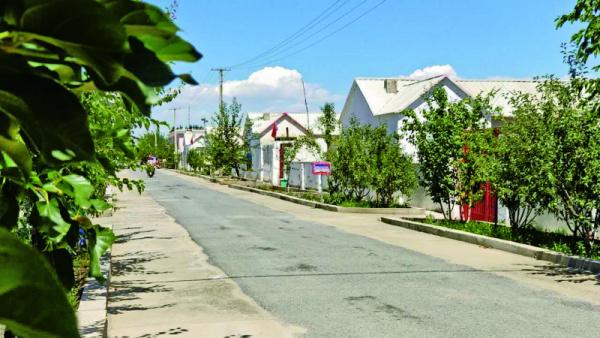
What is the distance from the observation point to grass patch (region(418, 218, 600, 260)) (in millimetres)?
11667

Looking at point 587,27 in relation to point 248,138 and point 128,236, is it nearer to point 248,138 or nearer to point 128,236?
point 128,236

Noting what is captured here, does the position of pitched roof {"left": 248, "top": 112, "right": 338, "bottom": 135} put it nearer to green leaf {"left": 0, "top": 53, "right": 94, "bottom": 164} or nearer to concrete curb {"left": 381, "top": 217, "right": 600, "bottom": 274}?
concrete curb {"left": 381, "top": 217, "right": 600, "bottom": 274}

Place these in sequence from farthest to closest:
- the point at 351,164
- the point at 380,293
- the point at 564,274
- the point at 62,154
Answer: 1. the point at 351,164
2. the point at 564,274
3. the point at 380,293
4. the point at 62,154

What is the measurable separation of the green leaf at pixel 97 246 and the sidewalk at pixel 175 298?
4859 millimetres

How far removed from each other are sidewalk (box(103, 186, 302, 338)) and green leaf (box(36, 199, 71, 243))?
5085 mm

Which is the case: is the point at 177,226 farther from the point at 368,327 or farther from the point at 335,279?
the point at 368,327

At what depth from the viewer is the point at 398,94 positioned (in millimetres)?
39812

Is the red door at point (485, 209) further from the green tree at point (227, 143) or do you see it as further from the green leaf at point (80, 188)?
the green tree at point (227, 143)

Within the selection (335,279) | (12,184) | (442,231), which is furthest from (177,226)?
(12,184)

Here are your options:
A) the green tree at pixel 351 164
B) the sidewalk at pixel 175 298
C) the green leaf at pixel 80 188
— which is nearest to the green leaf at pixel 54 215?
the green leaf at pixel 80 188

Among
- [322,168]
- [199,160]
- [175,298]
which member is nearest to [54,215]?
[175,298]

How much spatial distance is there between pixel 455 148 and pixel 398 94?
23.7 m

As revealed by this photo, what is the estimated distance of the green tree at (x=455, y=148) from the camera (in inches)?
646

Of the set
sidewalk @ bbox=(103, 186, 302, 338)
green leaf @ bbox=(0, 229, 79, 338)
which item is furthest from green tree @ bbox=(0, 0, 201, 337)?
sidewalk @ bbox=(103, 186, 302, 338)
